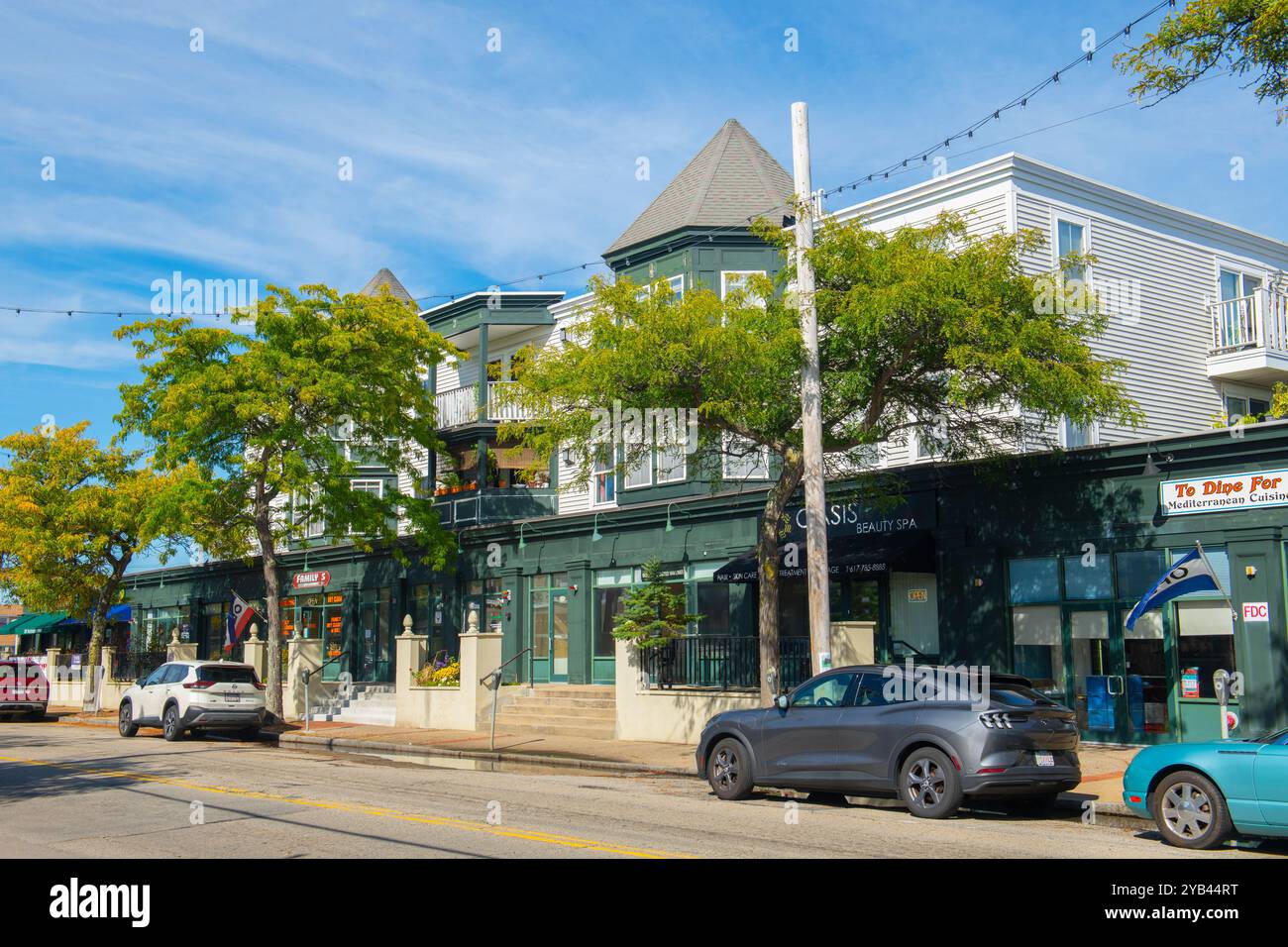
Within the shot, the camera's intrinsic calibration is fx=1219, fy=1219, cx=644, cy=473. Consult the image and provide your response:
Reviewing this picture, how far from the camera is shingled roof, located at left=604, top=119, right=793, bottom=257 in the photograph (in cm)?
2809

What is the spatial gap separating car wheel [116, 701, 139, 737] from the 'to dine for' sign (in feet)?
72.3

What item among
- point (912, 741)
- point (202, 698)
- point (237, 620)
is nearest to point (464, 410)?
point (237, 620)

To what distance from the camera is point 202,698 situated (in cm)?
2580

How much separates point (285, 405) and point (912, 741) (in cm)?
1873

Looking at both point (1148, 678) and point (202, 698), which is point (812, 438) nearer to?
point (1148, 678)

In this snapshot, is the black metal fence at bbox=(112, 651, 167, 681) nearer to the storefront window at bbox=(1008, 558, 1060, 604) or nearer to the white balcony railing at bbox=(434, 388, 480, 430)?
the white balcony railing at bbox=(434, 388, 480, 430)

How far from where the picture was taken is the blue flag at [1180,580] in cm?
1700

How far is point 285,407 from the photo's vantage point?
89.9 ft

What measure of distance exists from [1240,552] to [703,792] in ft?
28.4
